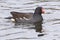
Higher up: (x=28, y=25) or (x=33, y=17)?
(x=33, y=17)

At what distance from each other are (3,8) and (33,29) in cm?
485

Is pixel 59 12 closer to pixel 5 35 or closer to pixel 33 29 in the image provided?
pixel 33 29

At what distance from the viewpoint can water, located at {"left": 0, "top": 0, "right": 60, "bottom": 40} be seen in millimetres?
12852

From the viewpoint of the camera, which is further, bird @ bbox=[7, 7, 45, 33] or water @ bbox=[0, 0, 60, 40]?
bird @ bbox=[7, 7, 45, 33]

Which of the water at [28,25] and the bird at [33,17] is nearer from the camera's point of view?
the water at [28,25]

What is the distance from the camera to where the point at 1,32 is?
13609 mm

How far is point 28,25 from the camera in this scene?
14930 millimetres

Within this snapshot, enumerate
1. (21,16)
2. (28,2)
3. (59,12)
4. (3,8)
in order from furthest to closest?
(28,2)
(3,8)
(59,12)
(21,16)

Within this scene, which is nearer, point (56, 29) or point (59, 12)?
point (56, 29)

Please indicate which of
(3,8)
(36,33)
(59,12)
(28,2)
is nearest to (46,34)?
(36,33)

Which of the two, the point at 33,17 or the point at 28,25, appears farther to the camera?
the point at 33,17

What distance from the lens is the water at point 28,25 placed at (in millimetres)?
12852

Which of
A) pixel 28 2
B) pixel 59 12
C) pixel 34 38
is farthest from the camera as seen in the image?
pixel 28 2

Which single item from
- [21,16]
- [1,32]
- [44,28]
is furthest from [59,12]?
[1,32]
